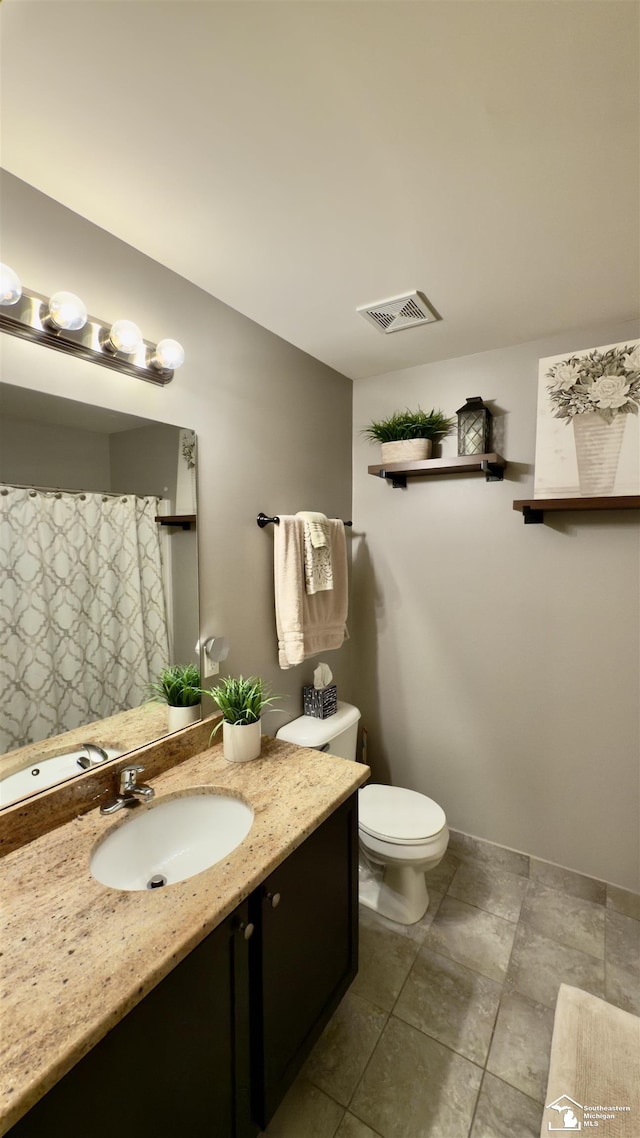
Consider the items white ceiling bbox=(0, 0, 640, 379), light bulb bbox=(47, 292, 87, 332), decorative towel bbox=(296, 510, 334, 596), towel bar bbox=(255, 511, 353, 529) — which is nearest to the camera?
white ceiling bbox=(0, 0, 640, 379)

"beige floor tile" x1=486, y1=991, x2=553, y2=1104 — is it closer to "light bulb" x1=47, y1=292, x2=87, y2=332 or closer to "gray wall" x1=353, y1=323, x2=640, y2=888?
"gray wall" x1=353, y1=323, x2=640, y2=888

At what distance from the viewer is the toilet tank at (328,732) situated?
1907 mm

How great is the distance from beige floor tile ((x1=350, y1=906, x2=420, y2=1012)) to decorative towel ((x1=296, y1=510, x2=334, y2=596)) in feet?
4.47

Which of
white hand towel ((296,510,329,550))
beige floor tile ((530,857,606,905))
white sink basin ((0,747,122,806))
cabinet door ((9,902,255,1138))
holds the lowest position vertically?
beige floor tile ((530,857,606,905))

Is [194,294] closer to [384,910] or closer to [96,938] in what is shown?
[96,938]

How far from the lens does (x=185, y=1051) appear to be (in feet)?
2.84

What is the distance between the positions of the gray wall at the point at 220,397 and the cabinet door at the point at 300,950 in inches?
27.6

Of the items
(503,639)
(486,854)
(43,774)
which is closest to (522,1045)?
(486,854)

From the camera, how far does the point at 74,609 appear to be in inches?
47.4

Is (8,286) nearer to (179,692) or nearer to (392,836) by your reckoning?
Answer: (179,692)

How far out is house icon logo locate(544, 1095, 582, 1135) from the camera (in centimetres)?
113

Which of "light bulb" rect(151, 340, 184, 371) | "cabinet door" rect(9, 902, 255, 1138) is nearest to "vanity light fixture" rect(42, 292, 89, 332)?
"light bulb" rect(151, 340, 184, 371)

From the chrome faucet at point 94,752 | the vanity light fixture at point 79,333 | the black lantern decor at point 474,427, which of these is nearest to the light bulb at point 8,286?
the vanity light fixture at point 79,333

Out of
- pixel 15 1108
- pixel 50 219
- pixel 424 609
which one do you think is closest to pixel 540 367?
pixel 424 609
